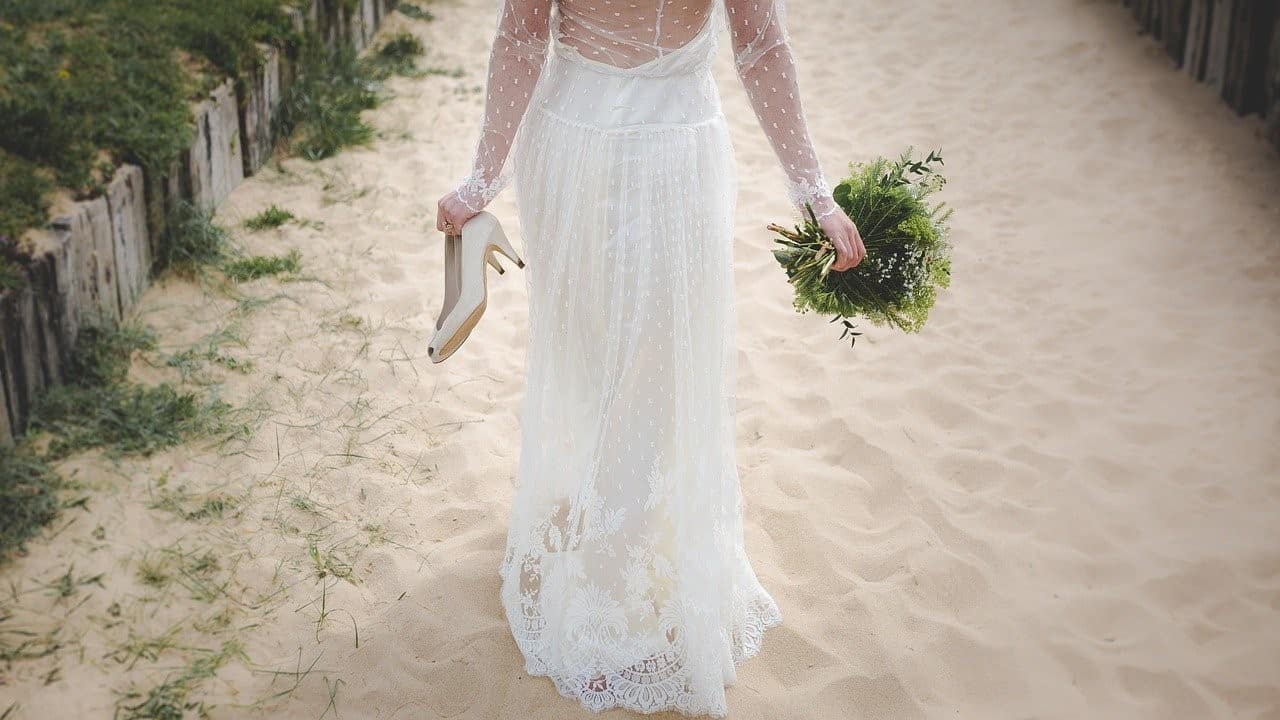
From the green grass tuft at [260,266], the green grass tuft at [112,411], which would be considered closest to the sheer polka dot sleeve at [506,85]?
the green grass tuft at [112,411]

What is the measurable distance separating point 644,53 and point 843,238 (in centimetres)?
65

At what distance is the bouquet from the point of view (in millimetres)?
2738

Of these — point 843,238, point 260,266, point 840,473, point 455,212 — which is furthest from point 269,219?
point 843,238

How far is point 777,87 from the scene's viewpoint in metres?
2.62

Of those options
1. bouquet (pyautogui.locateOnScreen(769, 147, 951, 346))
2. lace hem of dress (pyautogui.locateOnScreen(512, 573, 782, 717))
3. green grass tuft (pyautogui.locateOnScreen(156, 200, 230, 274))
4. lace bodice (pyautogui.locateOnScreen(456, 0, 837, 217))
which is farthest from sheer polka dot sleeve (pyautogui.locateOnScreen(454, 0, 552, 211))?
green grass tuft (pyautogui.locateOnScreen(156, 200, 230, 274))

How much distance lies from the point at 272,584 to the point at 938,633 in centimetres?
199

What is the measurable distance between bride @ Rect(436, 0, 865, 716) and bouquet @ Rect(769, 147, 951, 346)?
92 millimetres

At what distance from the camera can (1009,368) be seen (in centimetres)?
457

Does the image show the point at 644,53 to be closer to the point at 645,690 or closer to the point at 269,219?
the point at 645,690

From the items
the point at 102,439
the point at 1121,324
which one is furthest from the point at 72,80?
the point at 1121,324

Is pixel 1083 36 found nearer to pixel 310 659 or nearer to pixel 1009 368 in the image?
pixel 1009 368

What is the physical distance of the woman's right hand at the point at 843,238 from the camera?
265 cm

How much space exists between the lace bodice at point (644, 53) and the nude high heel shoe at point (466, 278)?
0.07 m

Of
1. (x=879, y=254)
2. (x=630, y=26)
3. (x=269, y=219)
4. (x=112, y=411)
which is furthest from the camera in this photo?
(x=269, y=219)
